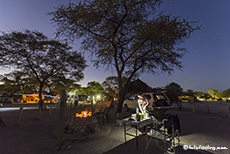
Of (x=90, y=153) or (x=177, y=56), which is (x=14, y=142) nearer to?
(x=90, y=153)

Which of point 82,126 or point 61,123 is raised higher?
point 61,123

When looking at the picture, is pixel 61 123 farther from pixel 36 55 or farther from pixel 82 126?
pixel 36 55

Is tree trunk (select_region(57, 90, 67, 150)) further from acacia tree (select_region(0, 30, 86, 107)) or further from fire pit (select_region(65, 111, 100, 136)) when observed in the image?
acacia tree (select_region(0, 30, 86, 107))

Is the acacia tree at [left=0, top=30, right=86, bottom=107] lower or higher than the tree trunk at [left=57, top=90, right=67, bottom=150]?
higher

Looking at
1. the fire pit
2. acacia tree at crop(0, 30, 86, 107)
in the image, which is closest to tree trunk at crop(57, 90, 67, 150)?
the fire pit

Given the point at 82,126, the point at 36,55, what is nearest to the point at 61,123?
the point at 82,126

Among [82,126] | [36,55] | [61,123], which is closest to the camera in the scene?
[61,123]

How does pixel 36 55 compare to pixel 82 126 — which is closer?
pixel 82 126

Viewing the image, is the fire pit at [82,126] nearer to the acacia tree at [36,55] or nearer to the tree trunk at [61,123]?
the tree trunk at [61,123]

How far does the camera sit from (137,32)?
8.09 metres

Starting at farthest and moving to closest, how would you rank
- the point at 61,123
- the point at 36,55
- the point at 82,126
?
the point at 36,55 < the point at 82,126 < the point at 61,123

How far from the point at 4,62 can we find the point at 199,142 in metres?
19.6

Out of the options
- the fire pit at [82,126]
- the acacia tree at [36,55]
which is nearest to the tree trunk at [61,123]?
the fire pit at [82,126]

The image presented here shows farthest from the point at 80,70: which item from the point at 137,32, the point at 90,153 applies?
the point at 90,153
